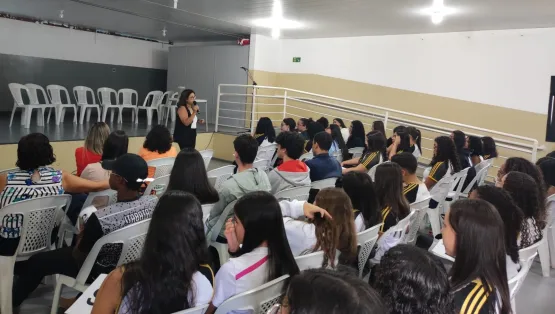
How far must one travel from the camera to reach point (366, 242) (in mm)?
2355

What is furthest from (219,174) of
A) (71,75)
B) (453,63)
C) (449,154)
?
(71,75)

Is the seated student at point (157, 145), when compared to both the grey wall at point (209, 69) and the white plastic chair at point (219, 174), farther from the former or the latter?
the grey wall at point (209, 69)

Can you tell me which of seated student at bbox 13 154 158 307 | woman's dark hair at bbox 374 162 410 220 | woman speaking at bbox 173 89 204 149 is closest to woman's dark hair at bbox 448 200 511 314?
woman's dark hair at bbox 374 162 410 220

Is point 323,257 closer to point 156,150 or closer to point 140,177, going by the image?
point 140,177

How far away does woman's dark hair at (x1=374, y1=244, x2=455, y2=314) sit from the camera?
111cm

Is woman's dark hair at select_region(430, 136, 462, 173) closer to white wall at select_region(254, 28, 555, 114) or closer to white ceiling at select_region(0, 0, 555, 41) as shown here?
white ceiling at select_region(0, 0, 555, 41)

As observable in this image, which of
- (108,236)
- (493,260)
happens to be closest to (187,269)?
(108,236)

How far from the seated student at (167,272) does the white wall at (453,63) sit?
22.8 feet

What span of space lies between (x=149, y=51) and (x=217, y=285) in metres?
12.2

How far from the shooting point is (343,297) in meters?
0.85

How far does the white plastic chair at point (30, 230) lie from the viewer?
7.43ft

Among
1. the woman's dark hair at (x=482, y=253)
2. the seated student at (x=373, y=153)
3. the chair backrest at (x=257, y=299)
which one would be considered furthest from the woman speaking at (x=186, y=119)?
the woman's dark hair at (x=482, y=253)

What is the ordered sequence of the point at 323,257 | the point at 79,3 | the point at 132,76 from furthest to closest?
the point at 132,76
the point at 79,3
the point at 323,257

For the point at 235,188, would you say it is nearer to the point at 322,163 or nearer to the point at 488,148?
the point at 322,163
